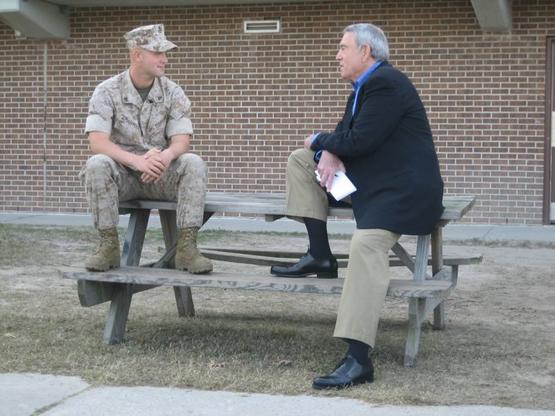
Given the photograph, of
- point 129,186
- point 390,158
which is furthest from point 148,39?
point 390,158

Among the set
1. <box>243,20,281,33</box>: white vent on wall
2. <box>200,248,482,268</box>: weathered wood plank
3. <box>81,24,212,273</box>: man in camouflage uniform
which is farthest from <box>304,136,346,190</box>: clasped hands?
<box>243,20,281,33</box>: white vent on wall

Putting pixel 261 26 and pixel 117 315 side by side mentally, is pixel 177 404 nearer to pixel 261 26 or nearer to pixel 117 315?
pixel 117 315

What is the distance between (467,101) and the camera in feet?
40.7

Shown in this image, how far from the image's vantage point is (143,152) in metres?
5.30

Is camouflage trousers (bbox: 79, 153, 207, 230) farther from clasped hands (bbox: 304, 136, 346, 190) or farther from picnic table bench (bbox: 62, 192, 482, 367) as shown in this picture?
clasped hands (bbox: 304, 136, 346, 190)

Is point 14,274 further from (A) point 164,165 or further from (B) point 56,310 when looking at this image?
(A) point 164,165

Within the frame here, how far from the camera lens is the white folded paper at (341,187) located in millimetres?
4676

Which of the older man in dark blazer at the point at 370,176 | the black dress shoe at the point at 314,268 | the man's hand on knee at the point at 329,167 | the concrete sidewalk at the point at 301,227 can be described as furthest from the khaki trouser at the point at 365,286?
the concrete sidewalk at the point at 301,227

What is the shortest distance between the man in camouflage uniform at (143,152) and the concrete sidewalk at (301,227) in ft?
19.3

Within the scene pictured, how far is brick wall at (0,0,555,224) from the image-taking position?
484 inches

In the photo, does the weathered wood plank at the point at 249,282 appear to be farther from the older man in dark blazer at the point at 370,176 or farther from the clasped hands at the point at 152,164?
the clasped hands at the point at 152,164

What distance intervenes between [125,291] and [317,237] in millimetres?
1127

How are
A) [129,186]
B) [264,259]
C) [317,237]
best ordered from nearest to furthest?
1. [317,237]
2. [129,186]
3. [264,259]

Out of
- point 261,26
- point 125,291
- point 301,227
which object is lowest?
point 301,227
